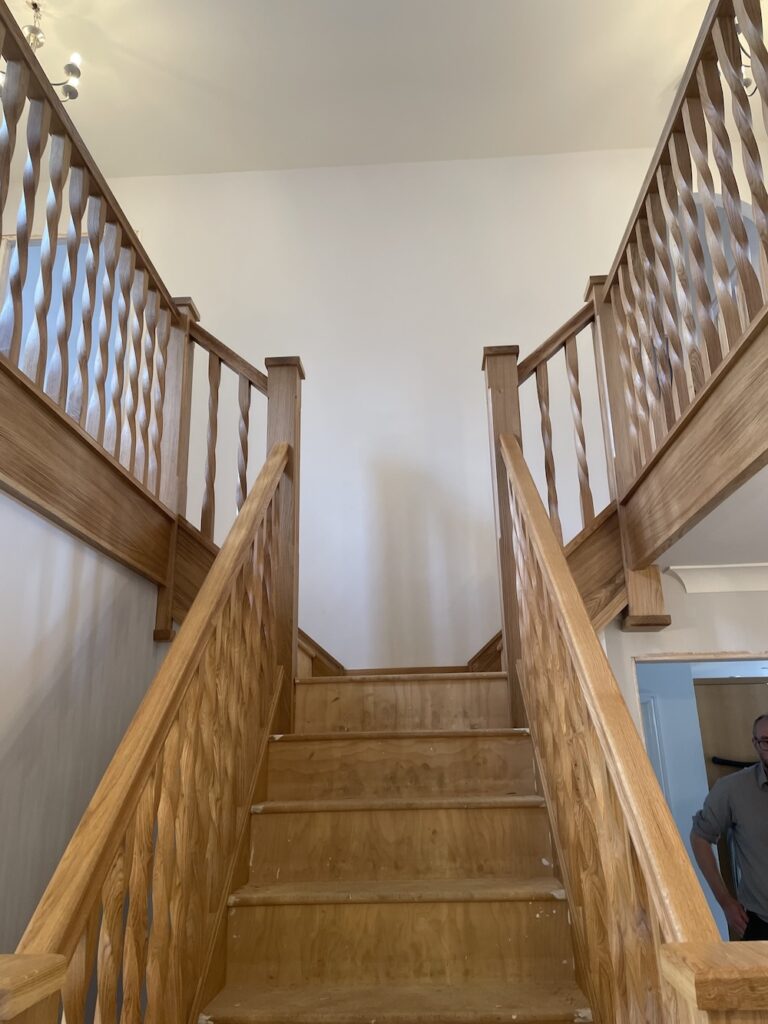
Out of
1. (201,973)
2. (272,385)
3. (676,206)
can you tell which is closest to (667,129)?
(676,206)

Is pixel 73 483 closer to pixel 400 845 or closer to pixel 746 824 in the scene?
pixel 400 845

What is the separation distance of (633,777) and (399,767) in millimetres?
1149

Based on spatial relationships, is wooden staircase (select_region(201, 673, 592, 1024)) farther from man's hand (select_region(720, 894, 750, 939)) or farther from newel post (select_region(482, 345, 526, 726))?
man's hand (select_region(720, 894, 750, 939))

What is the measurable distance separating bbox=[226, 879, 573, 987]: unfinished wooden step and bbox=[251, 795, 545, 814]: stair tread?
0.23 meters

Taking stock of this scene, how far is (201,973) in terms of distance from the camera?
5.39 feet

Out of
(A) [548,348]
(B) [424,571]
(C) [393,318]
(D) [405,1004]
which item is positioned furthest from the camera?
(C) [393,318]

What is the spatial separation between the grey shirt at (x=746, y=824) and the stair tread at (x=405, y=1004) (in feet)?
4.45

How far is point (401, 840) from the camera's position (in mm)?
2039

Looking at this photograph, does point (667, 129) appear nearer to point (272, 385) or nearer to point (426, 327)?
point (272, 385)

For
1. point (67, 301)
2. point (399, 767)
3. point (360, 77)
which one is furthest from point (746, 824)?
point (360, 77)

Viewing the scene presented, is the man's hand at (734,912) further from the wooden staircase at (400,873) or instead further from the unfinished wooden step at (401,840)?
the unfinished wooden step at (401,840)

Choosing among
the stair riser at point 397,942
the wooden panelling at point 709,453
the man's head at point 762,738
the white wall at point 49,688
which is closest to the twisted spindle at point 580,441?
the wooden panelling at point 709,453

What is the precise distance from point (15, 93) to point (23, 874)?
184 cm

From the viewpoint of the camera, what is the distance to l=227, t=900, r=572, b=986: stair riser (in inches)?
68.9
